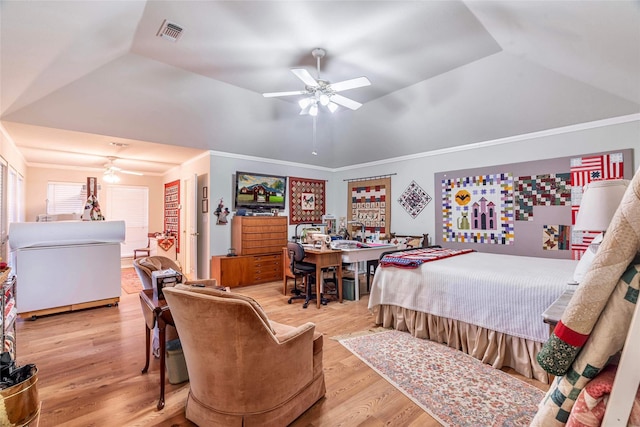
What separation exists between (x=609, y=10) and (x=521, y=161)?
2.53 m

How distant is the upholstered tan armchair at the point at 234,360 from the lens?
1.55 metres

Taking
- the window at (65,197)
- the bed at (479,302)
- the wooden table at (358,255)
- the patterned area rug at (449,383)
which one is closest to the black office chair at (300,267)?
the wooden table at (358,255)

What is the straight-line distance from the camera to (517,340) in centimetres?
243

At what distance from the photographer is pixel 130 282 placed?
219 inches

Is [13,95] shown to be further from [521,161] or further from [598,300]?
[521,161]

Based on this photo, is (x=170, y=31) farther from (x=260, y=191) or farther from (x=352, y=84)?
(x=260, y=191)

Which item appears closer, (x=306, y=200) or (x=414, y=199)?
(x=414, y=199)

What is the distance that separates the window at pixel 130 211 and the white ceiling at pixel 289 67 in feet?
6.33

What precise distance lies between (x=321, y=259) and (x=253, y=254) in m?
1.80

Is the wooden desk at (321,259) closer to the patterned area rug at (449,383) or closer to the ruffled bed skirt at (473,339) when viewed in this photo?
the ruffled bed skirt at (473,339)

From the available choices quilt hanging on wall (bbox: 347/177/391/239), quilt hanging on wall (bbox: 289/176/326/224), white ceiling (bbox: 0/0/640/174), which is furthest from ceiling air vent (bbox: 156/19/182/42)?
quilt hanging on wall (bbox: 347/177/391/239)

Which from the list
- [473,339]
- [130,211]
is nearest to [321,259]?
[473,339]

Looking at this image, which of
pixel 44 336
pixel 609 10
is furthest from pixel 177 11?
pixel 44 336

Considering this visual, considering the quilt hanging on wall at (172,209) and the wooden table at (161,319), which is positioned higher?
the quilt hanging on wall at (172,209)
